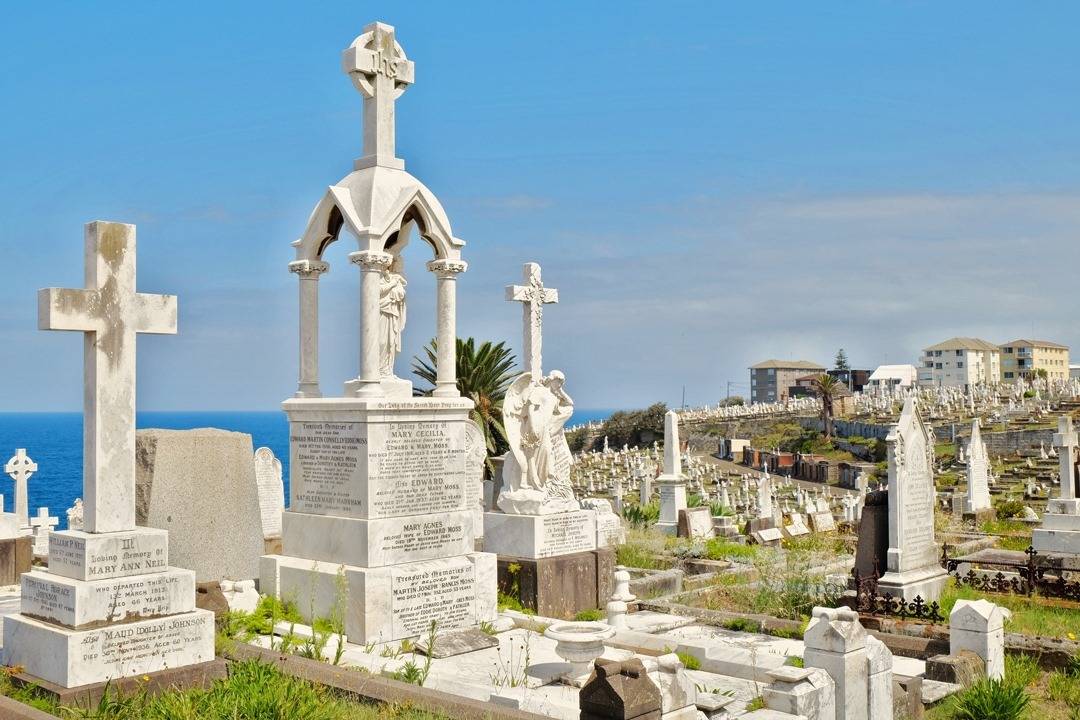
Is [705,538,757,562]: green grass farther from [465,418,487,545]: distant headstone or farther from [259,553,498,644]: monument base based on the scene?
[259,553,498,644]: monument base

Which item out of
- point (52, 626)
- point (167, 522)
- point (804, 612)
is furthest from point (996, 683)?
point (167, 522)

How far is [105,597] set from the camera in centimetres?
709

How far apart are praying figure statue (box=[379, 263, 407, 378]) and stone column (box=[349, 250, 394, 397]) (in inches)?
14.4

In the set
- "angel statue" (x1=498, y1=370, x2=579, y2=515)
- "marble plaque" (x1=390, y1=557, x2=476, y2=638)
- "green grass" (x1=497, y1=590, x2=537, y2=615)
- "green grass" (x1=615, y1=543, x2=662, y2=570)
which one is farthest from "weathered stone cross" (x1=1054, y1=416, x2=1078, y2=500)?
"marble plaque" (x1=390, y1=557, x2=476, y2=638)

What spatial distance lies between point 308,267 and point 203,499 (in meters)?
2.98

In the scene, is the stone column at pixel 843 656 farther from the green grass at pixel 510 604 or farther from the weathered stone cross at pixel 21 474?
the weathered stone cross at pixel 21 474

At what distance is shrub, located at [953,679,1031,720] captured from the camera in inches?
312

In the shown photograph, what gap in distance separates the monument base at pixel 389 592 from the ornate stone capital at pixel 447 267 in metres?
3.24

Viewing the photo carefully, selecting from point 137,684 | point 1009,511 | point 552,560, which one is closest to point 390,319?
point 552,560

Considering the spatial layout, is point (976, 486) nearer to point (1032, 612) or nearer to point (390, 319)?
point (1032, 612)

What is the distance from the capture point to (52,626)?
7.15m

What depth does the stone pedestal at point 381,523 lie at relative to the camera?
9.84 meters

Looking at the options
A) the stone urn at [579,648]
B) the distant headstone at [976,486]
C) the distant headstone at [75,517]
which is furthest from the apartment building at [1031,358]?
the stone urn at [579,648]

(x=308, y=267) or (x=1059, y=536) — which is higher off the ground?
(x=308, y=267)
